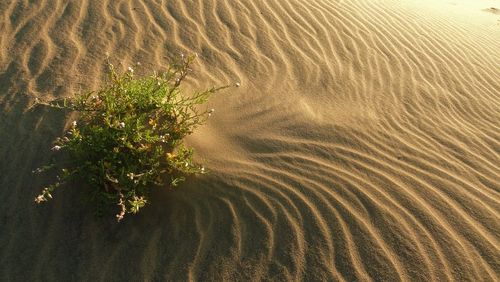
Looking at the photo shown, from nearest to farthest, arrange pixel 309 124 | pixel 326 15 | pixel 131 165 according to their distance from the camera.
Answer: pixel 131 165, pixel 309 124, pixel 326 15

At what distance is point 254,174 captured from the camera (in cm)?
372

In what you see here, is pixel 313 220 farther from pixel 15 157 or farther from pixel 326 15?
pixel 326 15

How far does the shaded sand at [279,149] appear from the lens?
327 cm

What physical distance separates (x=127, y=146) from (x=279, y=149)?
132cm

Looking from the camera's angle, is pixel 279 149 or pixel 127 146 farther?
pixel 279 149

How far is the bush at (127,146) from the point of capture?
130 inches

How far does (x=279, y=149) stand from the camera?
3.99 meters

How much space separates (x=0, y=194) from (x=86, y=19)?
8.19ft

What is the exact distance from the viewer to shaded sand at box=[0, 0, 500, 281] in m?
3.27

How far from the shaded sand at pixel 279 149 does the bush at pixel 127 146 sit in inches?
6.5

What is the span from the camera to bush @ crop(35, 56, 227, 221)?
3.31 meters

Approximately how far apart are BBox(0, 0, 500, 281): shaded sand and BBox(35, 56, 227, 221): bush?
17 centimetres

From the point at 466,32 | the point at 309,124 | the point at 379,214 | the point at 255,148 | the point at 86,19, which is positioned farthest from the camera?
the point at 466,32

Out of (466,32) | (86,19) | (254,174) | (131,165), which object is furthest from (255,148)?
(466,32)
